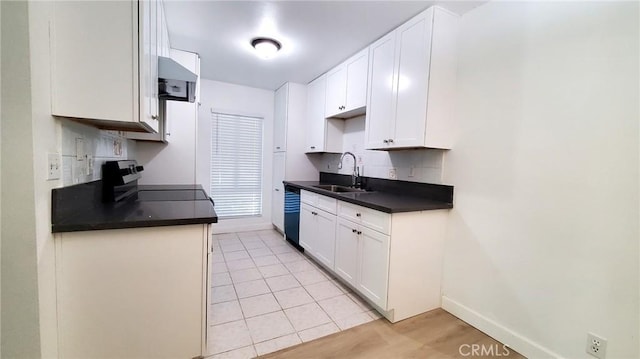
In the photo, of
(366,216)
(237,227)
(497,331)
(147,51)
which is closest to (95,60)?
(147,51)

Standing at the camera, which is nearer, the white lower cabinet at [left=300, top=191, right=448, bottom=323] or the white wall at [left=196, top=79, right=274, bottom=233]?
the white lower cabinet at [left=300, top=191, right=448, bottom=323]

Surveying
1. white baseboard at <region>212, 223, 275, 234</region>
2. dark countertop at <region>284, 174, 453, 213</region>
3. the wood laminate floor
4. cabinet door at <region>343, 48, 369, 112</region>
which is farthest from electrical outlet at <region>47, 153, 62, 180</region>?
white baseboard at <region>212, 223, 275, 234</region>

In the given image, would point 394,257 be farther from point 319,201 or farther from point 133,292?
point 133,292

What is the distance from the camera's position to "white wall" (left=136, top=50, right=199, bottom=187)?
2.98m

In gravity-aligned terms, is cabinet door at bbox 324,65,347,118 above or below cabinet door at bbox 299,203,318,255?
above

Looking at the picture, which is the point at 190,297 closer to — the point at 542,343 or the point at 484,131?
the point at 542,343

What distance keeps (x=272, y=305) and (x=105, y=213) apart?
1.38m

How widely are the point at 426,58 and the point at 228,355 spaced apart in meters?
2.50

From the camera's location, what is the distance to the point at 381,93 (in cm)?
246

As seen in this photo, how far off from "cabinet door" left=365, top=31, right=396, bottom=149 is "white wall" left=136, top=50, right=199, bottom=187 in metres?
2.04

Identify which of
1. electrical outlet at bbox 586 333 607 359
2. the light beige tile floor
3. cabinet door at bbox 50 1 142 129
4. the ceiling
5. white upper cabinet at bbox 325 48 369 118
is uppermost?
the ceiling

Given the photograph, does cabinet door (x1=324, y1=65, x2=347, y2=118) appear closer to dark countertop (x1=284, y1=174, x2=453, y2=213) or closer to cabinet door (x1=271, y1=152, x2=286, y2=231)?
dark countertop (x1=284, y1=174, x2=453, y2=213)

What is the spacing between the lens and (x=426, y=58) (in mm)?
2023

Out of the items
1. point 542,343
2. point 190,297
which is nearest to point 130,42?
point 190,297
